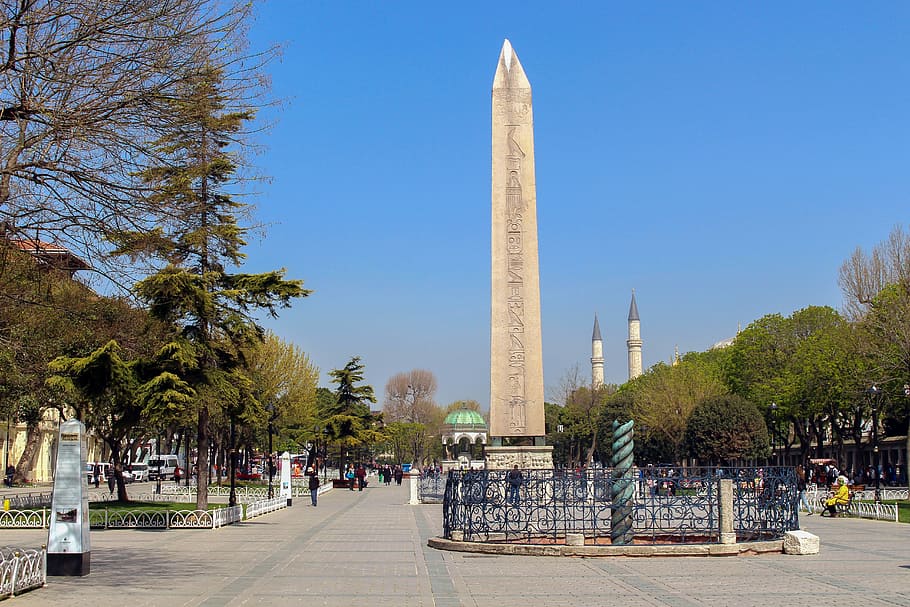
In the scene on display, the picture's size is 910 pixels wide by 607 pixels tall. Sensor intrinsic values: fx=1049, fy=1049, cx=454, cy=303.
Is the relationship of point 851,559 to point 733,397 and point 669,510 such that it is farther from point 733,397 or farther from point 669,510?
point 733,397

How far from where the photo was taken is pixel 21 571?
11.8 meters

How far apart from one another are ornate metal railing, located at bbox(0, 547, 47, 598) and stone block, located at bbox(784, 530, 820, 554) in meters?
11.0

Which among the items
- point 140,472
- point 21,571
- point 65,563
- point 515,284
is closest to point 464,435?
point 140,472

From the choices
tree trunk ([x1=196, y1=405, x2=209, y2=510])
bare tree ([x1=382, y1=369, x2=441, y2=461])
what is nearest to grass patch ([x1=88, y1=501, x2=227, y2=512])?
tree trunk ([x1=196, y1=405, x2=209, y2=510])

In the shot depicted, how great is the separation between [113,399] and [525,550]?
1356 centimetres

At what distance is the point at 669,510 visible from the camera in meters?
16.9

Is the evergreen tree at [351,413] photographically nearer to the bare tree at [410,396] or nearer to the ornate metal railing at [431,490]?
the ornate metal railing at [431,490]

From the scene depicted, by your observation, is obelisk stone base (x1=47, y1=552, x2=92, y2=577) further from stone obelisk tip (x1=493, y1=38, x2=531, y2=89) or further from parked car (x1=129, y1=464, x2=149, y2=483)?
parked car (x1=129, y1=464, x2=149, y2=483)

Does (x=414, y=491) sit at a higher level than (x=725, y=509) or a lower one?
lower

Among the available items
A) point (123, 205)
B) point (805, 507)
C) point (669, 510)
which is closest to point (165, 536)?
point (669, 510)

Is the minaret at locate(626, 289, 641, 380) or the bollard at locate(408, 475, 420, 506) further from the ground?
the minaret at locate(626, 289, 641, 380)

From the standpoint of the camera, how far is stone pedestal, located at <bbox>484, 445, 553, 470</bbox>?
2698cm

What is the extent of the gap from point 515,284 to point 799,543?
35.2 ft

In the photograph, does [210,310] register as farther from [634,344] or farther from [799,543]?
[634,344]
